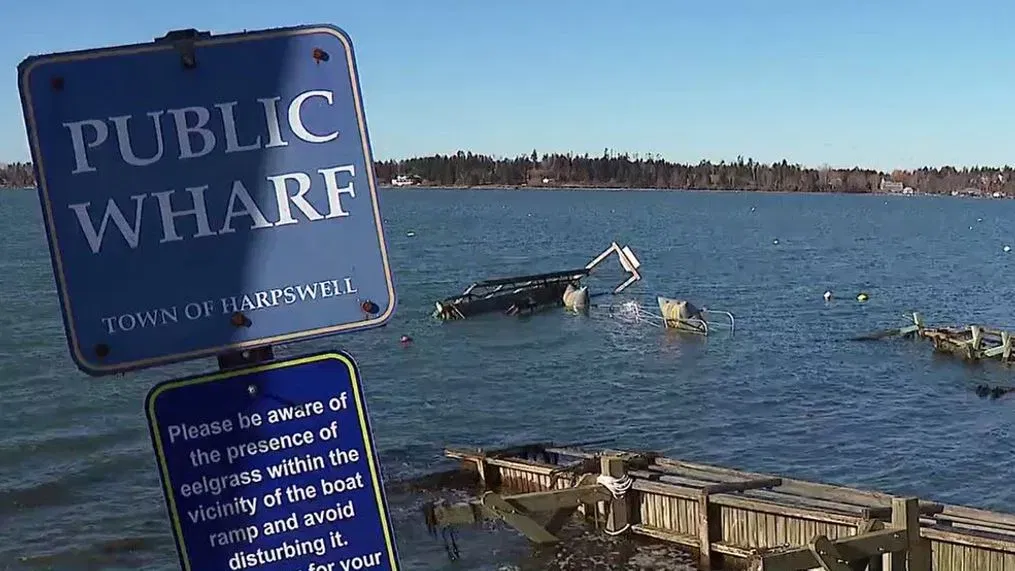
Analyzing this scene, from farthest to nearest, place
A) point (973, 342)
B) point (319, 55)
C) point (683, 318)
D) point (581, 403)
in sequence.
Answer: point (683, 318) < point (973, 342) < point (581, 403) < point (319, 55)

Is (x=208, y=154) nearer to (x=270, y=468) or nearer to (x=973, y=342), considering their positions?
(x=270, y=468)

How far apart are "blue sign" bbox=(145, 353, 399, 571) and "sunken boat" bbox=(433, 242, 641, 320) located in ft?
174

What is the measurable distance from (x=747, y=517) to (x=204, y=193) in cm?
1681

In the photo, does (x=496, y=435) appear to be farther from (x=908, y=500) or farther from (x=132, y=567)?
(x=908, y=500)

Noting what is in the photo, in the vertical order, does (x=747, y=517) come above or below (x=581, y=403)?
above

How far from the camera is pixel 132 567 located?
21656mm

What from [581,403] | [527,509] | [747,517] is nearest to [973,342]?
[581,403]

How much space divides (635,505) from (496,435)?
1210 centimetres

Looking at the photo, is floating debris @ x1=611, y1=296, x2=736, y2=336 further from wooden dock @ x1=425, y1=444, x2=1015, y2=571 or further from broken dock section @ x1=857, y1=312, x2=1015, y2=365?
wooden dock @ x1=425, y1=444, x2=1015, y2=571

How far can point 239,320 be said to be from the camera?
284 cm

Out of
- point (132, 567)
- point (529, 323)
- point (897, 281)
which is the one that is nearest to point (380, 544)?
point (132, 567)

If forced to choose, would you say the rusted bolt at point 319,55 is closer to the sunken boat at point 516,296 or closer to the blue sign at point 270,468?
the blue sign at point 270,468

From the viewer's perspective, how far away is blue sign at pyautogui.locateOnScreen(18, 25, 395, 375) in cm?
277

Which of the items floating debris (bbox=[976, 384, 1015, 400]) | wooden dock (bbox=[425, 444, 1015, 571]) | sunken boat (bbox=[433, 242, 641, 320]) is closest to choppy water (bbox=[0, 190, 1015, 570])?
floating debris (bbox=[976, 384, 1015, 400])
